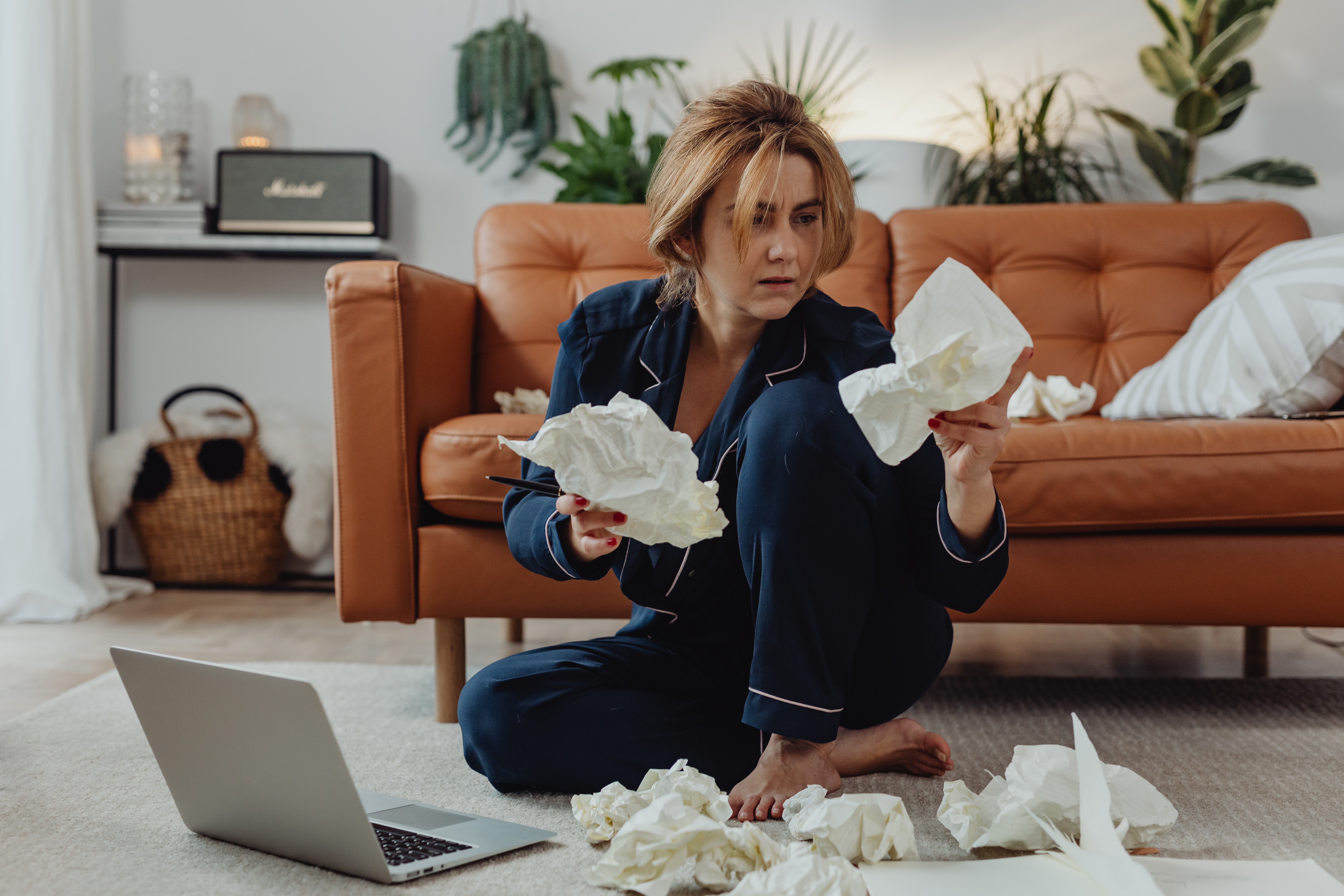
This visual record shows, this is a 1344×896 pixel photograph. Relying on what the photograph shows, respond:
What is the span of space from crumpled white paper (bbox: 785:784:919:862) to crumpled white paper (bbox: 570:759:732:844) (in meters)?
0.08

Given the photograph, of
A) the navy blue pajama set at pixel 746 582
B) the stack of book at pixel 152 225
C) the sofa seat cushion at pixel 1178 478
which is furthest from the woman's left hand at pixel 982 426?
the stack of book at pixel 152 225

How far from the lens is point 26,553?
7.74 ft

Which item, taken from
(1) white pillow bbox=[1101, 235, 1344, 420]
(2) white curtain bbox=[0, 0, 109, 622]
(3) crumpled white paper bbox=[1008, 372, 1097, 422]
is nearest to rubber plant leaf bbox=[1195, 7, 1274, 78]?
(1) white pillow bbox=[1101, 235, 1344, 420]

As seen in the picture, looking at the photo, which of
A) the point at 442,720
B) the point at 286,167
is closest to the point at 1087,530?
the point at 442,720

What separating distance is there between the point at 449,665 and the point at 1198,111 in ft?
6.85

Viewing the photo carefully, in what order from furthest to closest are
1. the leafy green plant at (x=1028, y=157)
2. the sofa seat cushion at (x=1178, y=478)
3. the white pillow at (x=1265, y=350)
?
the leafy green plant at (x=1028, y=157) < the white pillow at (x=1265, y=350) < the sofa seat cushion at (x=1178, y=478)

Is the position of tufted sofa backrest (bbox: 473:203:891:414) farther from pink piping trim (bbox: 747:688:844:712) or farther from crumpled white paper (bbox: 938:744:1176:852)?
crumpled white paper (bbox: 938:744:1176:852)

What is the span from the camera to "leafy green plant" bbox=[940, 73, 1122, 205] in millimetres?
2566

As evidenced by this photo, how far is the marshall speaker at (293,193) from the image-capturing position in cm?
272

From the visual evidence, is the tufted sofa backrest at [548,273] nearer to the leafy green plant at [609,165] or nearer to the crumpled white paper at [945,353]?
the leafy green plant at [609,165]

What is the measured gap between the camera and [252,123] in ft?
9.24

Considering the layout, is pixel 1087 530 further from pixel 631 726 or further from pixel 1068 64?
pixel 1068 64

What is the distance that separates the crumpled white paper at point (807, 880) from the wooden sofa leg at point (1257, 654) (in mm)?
1305

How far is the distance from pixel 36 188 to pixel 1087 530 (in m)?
2.35
